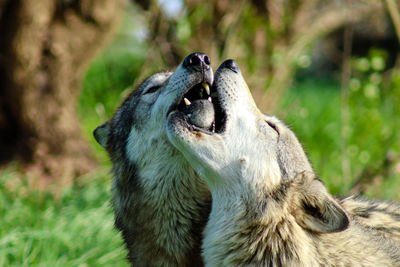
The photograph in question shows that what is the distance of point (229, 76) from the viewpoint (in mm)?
3305

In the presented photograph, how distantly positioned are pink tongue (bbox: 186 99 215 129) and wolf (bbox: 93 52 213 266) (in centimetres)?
5

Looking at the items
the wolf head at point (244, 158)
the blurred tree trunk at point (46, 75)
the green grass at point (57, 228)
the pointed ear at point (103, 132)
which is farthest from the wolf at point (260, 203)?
the blurred tree trunk at point (46, 75)

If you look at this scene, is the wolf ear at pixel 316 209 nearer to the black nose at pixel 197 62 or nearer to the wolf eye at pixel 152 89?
the black nose at pixel 197 62

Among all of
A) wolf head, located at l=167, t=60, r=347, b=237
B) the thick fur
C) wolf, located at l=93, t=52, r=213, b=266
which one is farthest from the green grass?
the thick fur

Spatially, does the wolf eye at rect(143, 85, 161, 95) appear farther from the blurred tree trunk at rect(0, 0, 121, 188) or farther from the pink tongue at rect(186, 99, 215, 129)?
the blurred tree trunk at rect(0, 0, 121, 188)

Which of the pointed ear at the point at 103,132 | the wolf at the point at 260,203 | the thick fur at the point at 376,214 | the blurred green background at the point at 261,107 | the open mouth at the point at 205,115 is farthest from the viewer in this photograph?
the blurred green background at the point at 261,107

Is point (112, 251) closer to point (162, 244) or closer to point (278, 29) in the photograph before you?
point (162, 244)

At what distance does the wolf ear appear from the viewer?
9.29 ft

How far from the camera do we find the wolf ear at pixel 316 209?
9.29ft

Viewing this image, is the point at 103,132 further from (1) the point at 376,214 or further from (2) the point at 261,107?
(2) the point at 261,107

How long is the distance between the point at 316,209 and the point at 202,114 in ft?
3.06

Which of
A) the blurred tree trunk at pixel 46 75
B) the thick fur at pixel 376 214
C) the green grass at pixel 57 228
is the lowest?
the thick fur at pixel 376 214

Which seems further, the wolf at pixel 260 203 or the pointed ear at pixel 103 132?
the pointed ear at pixel 103 132

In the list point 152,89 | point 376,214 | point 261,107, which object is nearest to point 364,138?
point 261,107
